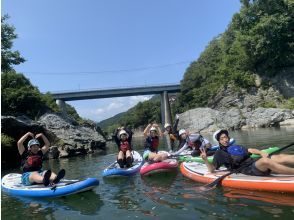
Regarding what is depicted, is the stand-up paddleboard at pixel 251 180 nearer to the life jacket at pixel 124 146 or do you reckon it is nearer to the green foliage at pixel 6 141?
the life jacket at pixel 124 146

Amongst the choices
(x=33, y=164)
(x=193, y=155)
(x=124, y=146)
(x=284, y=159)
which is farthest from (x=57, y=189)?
(x=193, y=155)

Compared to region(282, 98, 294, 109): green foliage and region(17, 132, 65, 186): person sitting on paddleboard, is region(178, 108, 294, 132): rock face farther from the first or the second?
region(17, 132, 65, 186): person sitting on paddleboard

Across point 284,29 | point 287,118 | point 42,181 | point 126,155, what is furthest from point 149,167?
point 284,29

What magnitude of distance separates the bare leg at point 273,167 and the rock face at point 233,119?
1182 inches

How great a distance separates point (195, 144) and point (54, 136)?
12.1m

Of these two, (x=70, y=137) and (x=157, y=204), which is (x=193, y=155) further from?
(x=70, y=137)

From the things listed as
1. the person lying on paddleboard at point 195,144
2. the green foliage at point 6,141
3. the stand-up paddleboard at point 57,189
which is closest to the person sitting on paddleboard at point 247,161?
the stand-up paddleboard at point 57,189

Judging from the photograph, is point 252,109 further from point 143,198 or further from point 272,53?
point 143,198

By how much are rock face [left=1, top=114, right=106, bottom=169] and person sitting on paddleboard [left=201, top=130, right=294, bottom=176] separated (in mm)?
13364

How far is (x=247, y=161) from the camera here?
861cm

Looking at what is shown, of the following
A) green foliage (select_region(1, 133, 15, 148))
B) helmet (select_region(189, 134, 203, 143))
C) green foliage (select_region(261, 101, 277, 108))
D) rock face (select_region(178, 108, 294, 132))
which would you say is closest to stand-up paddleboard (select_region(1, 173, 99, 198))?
helmet (select_region(189, 134, 203, 143))

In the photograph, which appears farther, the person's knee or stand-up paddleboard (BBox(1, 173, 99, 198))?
stand-up paddleboard (BBox(1, 173, 99, 198))

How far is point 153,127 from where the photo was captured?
43.4ft

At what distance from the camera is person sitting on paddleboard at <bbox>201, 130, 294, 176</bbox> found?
746 cm
